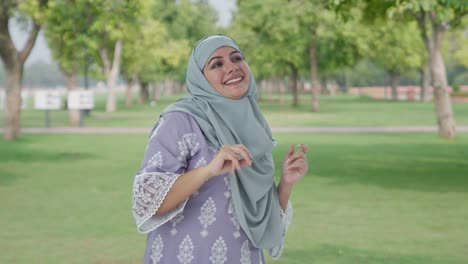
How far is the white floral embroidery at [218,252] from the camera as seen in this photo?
3.52 metres

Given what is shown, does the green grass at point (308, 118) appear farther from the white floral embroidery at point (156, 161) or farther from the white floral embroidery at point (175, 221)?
Result: the white floral embroidery at point (156, 161)

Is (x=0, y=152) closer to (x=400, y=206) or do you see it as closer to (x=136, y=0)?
(x=136, y=0)

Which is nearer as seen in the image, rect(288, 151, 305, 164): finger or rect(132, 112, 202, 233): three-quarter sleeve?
rect(132, 112, 202, 233): three-quarter sleeve

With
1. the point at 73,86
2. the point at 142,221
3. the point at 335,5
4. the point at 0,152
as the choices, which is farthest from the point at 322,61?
the point at 142,221

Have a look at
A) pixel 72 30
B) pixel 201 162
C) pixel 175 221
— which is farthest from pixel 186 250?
pixel 72 30

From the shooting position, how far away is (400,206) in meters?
11.3

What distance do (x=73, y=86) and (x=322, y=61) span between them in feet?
57.6

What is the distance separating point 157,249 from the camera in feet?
11.7

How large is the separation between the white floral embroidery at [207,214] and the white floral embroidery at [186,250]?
0.22 ft

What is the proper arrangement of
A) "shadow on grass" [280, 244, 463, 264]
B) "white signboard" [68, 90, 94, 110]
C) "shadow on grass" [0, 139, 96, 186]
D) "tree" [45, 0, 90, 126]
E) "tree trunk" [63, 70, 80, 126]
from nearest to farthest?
"shadow on grass" [280, 244, 463, 264] → "shadow on grass" [0, 139, 96, 186] → "tree" [45, 0, 90, 126] → "white signboard" [68, 90, 94, 110] → "tree trunk" [63, 70, 80, 126]

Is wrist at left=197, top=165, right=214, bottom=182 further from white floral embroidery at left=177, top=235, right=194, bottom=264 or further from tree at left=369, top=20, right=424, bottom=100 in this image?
tree at left=369, top=20, right=424, bottom=100

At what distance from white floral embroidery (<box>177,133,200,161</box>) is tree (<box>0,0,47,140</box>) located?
2040cm

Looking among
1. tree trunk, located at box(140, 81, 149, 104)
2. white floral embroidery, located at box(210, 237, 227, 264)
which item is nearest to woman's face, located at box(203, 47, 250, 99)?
white floral embroidery, located at box(210, 237, 227, 264)

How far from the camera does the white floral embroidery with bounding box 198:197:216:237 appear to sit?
347 centimetres
